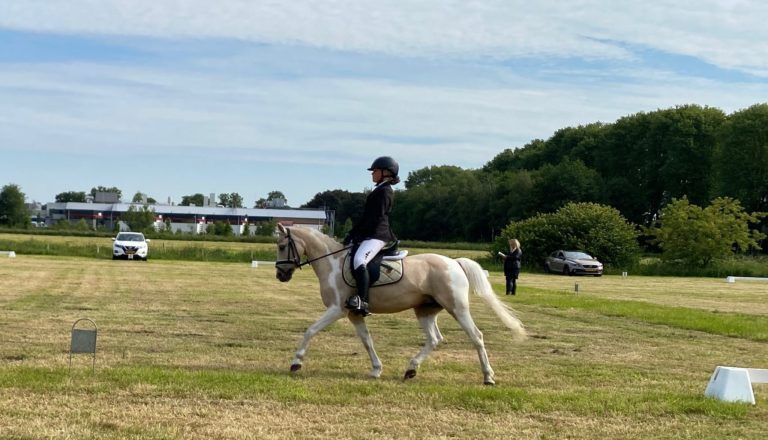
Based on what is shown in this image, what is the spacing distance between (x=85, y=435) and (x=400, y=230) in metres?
141

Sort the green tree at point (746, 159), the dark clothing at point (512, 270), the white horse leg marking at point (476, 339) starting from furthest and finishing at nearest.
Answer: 1. the green tree at point (746, 159)
2. the dark clothing at point (512, 270)
3. the white horse leg marking at point (476, 339)

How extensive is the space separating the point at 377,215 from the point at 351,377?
6.89ft

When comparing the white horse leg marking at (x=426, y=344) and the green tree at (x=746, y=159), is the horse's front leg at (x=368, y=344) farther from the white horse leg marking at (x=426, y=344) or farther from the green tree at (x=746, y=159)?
the green tree at (x=746, y=159)

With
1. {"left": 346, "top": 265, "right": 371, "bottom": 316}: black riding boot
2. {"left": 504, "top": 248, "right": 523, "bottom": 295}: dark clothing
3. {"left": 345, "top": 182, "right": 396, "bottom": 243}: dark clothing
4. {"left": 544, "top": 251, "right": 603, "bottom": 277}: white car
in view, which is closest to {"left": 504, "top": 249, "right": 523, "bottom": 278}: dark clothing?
{"left": 504, "top": 248, "right": 523, "bottom": 295}: dark clothing

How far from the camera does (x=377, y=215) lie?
36.4 feet

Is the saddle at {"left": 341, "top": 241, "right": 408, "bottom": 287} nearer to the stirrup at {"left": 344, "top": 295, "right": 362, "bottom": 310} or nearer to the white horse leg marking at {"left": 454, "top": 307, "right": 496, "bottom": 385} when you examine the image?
the stirrup at {"left": 344, "top": 295, "right": 362, "bottom": 310}

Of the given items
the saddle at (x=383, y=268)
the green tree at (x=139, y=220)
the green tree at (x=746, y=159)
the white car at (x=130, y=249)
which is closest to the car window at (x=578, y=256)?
the white car at (x=130, y=249)

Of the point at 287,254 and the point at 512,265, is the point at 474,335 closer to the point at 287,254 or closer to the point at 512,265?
the point at 287,254

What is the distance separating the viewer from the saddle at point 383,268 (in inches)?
440

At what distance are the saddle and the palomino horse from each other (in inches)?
2.6

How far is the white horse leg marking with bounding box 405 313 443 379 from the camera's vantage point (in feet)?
36.5

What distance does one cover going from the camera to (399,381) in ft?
35.9

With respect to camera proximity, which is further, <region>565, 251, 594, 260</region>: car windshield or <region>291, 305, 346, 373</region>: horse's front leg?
<region>565, 251, 594, 260</region>: car windshield

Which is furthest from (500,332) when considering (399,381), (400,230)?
(400,230)
